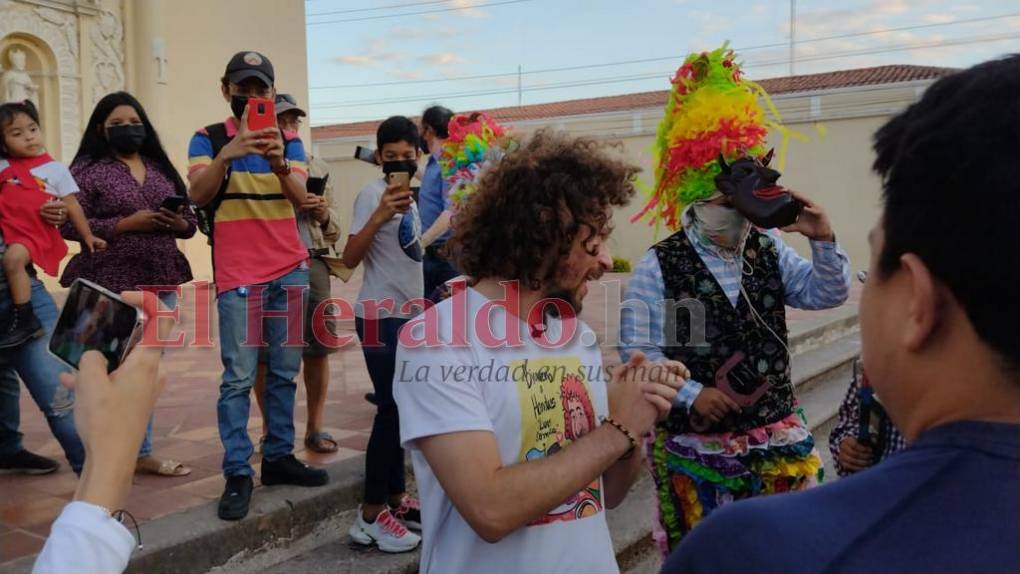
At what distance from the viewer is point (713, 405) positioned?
2.33 m

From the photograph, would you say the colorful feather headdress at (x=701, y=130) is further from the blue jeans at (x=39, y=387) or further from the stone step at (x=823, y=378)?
the stone step at (x=823, y=378)

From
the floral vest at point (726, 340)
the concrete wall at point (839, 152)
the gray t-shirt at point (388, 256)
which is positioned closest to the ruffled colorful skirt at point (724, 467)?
the floral vest at point (726, 340)

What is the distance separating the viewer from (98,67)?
12.6 m

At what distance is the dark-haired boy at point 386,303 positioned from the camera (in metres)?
3.26

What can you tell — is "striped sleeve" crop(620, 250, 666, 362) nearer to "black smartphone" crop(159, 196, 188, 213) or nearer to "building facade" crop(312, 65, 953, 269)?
"black smartphone" crop(159, 196, 188, 213)

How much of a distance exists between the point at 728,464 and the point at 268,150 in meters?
2.18

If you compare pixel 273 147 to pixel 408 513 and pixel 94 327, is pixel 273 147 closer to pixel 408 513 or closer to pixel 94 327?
pixel 408 513

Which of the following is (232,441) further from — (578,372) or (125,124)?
(578,372)

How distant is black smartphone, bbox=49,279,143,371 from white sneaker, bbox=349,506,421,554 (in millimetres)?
2167

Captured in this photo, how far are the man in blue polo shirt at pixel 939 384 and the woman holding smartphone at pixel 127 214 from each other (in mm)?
3390

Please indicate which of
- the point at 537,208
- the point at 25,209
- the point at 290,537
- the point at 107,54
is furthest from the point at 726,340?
the point at 107,54

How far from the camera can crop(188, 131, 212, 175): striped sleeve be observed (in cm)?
336

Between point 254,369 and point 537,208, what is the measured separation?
2.10 meters

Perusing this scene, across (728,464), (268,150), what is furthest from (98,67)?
(728,464)
